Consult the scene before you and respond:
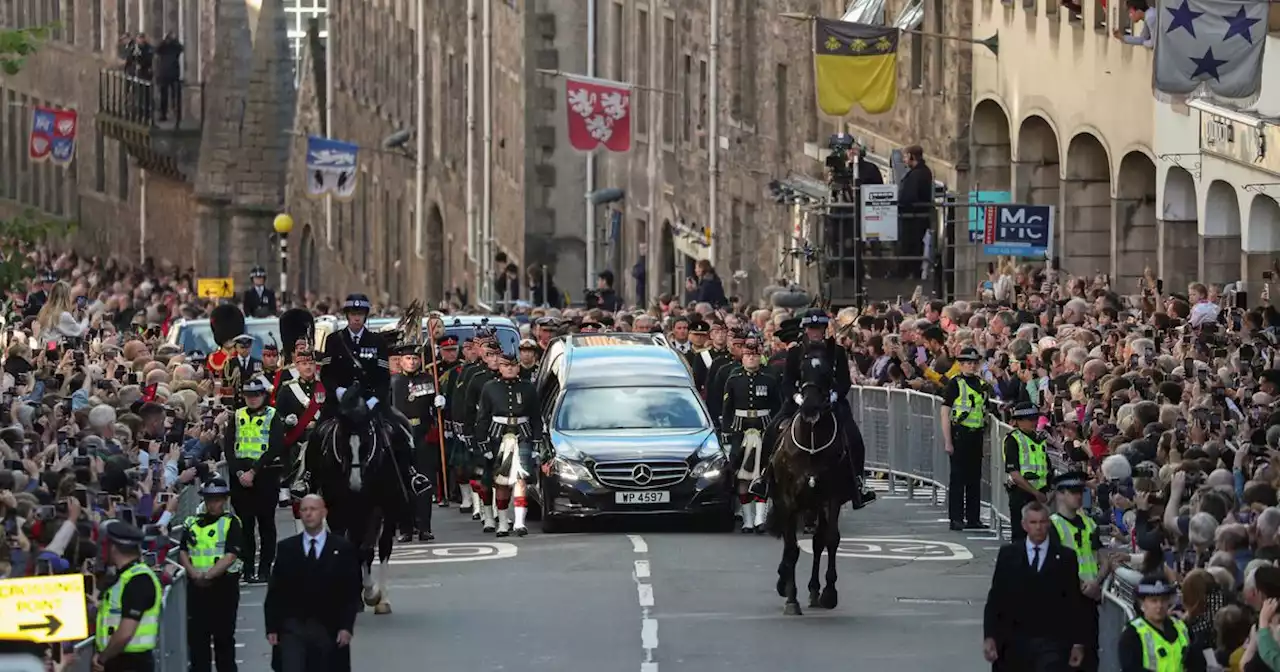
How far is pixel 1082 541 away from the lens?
21.9m

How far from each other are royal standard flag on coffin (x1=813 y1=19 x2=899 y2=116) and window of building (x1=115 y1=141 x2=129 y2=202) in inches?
2258

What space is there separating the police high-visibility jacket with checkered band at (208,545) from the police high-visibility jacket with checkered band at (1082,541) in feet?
16.4

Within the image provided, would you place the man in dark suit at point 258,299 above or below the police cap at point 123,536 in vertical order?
above

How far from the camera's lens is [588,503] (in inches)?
1248

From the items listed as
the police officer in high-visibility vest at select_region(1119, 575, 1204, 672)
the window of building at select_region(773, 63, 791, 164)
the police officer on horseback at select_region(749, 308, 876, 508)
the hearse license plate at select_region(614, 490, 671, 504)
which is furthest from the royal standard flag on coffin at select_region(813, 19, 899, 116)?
the police officer in high-visibility vest at select_region(1119, 575, 1204, 672)

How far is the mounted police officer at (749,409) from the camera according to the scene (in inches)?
1266

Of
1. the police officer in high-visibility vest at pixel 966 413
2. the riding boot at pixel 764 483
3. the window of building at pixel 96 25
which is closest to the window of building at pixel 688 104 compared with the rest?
the police officer in high-visibility vest at pixel 966 413

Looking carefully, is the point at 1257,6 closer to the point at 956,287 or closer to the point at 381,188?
the point at 956,287

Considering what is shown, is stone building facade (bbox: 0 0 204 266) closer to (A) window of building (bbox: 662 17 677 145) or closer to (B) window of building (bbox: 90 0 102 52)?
(B) window of building (bbox: 90 0 102 52)

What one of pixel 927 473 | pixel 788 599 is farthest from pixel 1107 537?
pixel 927 473

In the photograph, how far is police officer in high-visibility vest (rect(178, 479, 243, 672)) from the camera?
74.4 ft

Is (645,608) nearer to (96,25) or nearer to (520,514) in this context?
(520,514)

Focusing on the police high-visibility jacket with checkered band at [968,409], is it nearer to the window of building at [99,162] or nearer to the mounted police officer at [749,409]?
the mounted police officer at [749,409]

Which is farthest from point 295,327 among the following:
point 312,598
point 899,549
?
point 312,598
